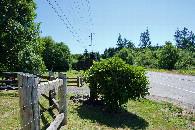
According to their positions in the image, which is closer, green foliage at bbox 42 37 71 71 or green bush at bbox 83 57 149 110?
green bush at bbox 83 57 149 110

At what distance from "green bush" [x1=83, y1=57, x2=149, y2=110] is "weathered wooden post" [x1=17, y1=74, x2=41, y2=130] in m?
3.86

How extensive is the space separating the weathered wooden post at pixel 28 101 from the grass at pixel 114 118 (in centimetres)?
205

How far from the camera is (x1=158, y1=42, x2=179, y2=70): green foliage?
29.7 meters

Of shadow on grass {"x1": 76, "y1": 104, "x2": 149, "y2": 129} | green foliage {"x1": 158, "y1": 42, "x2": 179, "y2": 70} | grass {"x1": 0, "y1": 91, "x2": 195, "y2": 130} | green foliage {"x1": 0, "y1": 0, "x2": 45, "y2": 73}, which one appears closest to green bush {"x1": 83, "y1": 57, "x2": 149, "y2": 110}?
shadow on grass {"x1": 76, "y1": 104, "x2": 149, "y2": 129}

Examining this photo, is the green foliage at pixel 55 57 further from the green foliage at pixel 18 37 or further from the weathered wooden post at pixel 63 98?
the weathered wooden post at pixel 63 98

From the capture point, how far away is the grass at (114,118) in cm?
458

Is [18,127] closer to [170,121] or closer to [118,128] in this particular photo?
[118,128]

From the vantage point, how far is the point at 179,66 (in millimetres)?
28031

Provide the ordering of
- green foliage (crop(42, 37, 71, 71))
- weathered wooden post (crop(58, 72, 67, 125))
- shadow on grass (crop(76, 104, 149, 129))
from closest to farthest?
weathered wooden post (crop(58, 72, 67, 125))
shadow on grass (crop(76, 104, 149, 129))
green foliage (crop(42, 37, 71, 71))

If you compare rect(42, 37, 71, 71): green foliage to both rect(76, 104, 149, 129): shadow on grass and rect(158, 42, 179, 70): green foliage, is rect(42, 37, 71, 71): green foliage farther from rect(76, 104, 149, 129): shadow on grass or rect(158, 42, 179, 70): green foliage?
rect(76, 104, 149, 129): shadow on grass

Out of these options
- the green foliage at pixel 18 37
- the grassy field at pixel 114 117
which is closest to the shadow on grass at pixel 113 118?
the grassy field at pixel 114 117

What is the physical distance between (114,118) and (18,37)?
7.77 metres

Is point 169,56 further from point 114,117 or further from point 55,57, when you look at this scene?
point 55,57

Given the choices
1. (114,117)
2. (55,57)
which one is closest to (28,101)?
(114,117)
